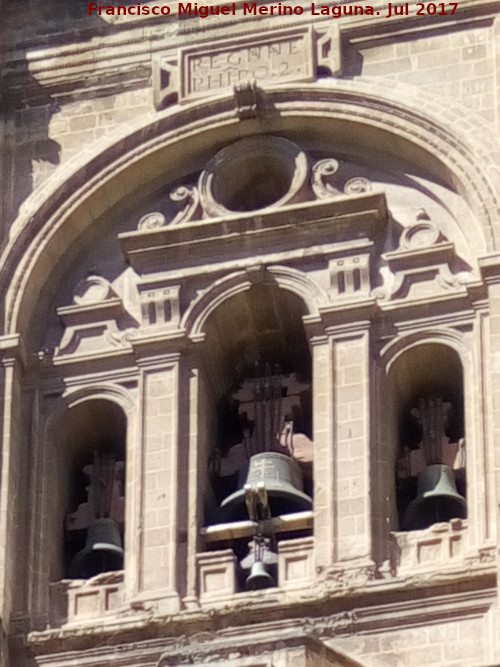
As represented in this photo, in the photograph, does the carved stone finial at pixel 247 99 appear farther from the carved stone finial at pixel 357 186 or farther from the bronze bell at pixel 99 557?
the bronze bell at pixel 99 557

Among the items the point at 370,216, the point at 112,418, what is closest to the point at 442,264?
the point at 370,216

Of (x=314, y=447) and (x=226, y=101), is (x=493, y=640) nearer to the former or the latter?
(x=314, y=447)

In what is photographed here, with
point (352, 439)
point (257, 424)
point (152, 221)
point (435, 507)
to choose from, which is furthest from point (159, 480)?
point (152, 221)

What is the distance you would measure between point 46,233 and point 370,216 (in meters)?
3.14

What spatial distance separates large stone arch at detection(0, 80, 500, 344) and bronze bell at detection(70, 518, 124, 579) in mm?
2302

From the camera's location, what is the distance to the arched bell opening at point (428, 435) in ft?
122

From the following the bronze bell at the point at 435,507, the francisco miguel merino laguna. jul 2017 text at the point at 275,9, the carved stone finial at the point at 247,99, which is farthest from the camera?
the francisco miguel merino laguna. jul 2017 text at the point at 275,9

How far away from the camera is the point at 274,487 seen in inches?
1470

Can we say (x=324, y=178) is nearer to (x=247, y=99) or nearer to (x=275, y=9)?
(x=247, y=99)

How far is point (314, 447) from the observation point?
37.3m

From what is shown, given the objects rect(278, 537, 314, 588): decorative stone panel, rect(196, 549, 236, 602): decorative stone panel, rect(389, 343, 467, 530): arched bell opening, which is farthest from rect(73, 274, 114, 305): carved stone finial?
rect(278, 537, 314, 588): decorative stone panel

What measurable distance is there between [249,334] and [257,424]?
1.01 meters

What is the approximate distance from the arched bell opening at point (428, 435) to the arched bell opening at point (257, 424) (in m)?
0.88

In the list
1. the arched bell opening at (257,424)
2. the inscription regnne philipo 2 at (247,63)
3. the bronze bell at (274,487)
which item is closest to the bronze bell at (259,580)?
the arched bell opening at (257,424)
